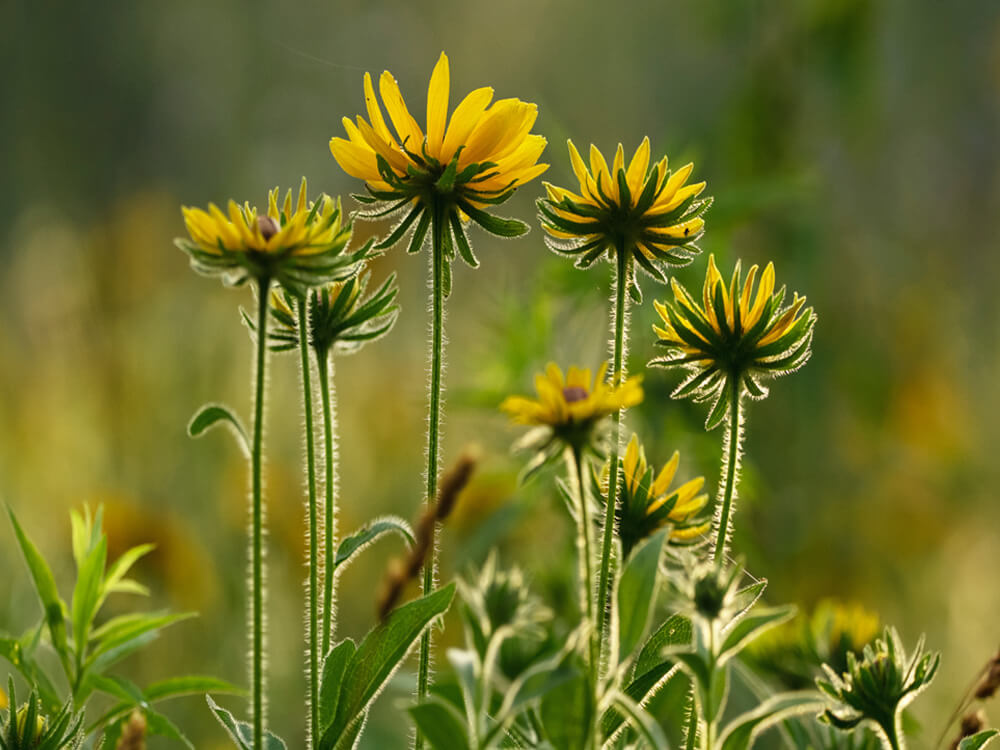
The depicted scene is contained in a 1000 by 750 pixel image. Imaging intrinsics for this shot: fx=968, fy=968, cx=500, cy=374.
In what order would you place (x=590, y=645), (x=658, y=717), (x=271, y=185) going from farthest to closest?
1. (x=271, y=185)
2. (x=658, y=717)
3. (x=590, y=645)

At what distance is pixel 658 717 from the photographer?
1.49ft

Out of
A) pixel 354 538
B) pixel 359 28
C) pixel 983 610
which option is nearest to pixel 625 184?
pixel 354 538

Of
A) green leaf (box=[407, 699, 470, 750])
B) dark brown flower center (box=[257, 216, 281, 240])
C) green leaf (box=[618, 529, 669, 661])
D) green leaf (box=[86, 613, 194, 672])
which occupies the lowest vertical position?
green leaf (box=[86, 613, 194, 672])

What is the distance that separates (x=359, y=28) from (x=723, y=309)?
481cm

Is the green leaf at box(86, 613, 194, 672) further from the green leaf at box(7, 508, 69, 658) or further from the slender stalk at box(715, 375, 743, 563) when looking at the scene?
the slender stalk at box(715, 375, 743, 563)

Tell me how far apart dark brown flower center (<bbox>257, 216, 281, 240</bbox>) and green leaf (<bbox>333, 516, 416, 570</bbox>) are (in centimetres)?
12

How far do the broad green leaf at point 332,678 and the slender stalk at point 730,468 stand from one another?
0.51 ft

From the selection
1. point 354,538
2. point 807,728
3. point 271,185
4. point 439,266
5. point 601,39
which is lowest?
point 807,728

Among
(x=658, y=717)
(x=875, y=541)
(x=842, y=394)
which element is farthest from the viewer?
(x=842, y=394)

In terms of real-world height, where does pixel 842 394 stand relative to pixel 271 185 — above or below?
below

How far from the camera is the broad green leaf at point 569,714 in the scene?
1.05ft

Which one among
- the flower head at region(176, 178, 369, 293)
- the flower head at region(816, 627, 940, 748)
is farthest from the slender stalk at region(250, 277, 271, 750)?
the flower head at region(816, 627, 940, 748)

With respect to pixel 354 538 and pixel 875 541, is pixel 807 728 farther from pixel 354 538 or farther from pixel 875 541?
pixel 875 541

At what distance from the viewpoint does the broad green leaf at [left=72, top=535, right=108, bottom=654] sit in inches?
17.5
